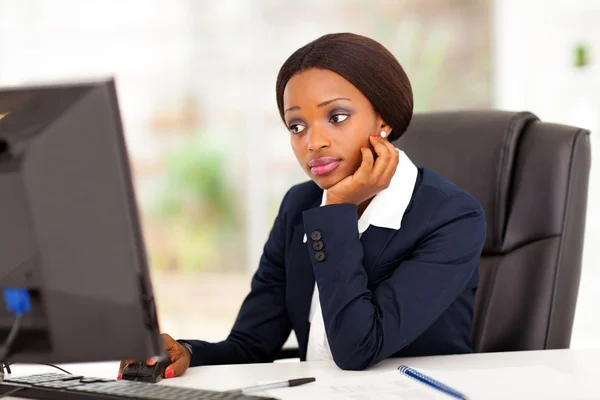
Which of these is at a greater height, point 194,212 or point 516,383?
point 194,212

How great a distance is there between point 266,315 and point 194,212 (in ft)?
10.3

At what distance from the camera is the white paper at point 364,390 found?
1.02 meters

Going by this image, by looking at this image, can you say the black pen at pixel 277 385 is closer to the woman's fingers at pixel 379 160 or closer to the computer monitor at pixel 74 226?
the computer monitor at pixel 74 226

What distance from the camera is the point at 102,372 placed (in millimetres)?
1387

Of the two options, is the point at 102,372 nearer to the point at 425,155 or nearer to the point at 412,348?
the point at 412,348

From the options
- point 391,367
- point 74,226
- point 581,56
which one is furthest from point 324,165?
point 581,56

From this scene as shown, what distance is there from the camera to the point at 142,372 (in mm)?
1170

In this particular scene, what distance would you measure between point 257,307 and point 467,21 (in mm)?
3047

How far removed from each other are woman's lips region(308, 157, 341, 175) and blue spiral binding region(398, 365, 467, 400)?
0.39 meters

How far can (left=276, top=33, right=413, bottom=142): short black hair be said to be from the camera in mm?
1353

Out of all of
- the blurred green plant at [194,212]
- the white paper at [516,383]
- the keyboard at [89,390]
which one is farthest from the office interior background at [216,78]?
the keyboard at [89,390]

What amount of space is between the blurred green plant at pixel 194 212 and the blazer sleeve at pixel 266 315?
296cm

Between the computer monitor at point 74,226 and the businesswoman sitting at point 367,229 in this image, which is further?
the businesswoman sitting at point 367,229

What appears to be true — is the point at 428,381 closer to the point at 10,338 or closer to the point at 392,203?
the point at 392,203
